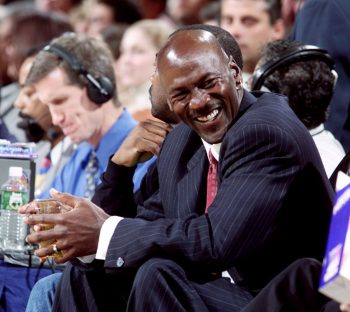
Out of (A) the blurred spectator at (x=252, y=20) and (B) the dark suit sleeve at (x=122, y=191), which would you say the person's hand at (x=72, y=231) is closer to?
(B) the dark suit sleeve at (x=122, y=191)

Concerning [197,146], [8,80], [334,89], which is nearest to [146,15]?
[8,80]

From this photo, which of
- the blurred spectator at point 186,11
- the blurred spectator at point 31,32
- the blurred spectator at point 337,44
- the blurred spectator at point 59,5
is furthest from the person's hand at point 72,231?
the blurred spectator at point 59,5

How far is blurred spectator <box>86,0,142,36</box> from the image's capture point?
7477 mm

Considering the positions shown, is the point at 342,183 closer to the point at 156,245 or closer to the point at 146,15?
Result: the point at 156,245

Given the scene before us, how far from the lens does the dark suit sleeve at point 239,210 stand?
8.84 feet

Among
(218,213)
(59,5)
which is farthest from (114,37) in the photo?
(218,213)

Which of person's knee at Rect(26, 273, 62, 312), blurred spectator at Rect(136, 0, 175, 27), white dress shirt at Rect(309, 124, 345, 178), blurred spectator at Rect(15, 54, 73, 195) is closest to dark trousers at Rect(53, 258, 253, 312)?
person's knee at Rect(26, 273, 62, 312)

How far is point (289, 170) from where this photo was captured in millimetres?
2727

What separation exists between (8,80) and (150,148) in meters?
3.37

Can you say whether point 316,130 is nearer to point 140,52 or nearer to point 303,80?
point 303,80

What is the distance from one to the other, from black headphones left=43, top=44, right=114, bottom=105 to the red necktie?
4.60 feet

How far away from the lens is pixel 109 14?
24.7ft

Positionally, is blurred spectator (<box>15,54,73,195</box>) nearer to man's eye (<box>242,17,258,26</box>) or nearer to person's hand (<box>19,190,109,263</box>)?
man's eye (<box>242,17,258,26</box>)

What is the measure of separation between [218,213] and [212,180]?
0.25 m
